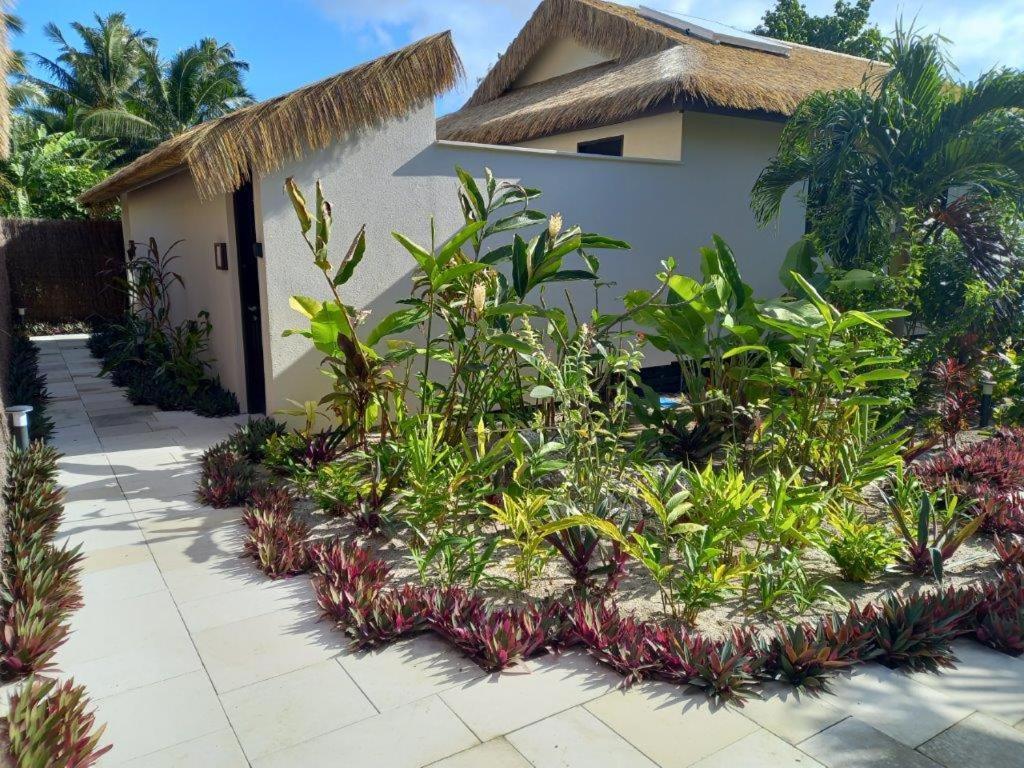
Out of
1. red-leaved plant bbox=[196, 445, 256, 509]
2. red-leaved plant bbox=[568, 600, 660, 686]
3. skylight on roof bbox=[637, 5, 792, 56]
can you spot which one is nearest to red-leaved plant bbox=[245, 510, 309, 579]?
red-leaved plant bbox=[196, 445, 256, 509]

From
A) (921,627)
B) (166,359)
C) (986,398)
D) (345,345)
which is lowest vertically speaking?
(921,627)

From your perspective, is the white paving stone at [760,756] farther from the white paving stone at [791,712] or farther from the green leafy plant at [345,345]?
the green leafy plant at [345,345]

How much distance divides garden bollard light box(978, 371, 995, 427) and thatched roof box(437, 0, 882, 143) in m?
3.86

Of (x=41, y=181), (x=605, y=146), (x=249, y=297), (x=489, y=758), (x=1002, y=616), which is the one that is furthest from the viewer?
(x=41, y=181)

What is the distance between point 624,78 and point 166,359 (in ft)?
22.2

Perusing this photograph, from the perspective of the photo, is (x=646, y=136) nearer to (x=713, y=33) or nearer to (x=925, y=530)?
(x=713, y=33)

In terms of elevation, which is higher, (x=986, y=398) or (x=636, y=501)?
(x=986, y=398)

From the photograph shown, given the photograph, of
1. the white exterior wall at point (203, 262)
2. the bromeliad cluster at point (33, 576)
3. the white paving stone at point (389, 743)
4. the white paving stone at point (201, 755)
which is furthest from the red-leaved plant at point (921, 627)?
the white exterior wall at point (203, 262)

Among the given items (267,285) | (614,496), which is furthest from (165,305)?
(614,496)

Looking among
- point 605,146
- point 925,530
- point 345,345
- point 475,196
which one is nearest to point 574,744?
point 925,530

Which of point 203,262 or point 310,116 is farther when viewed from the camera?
point 203,262

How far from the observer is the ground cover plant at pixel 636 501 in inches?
132

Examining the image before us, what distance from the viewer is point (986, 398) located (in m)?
7.11

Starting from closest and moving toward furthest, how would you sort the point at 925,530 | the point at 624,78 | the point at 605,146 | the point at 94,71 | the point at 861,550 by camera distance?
the point at 861,550 < the point at 925,530 < the point at 624,78 < the point at 605,146 < the point at 94,71
